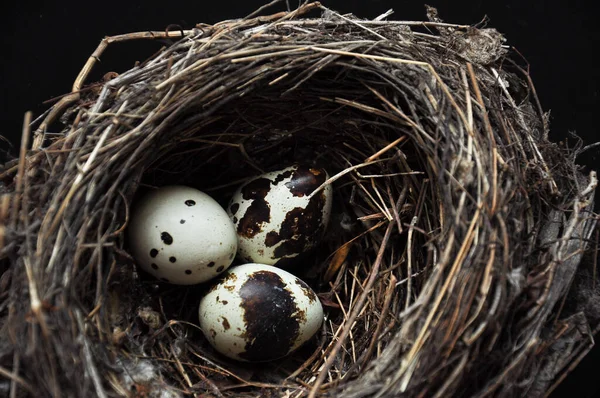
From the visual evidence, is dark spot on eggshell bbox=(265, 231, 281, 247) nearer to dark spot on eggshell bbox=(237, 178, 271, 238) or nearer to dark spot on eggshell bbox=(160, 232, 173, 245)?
dark spot on eggshell bbox=(237, 178, 271, 238)

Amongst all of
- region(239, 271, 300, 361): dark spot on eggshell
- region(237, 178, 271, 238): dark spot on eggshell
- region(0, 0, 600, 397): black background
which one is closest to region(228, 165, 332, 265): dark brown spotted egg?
region(237, 178, 271, 238): dark spot on eggshell

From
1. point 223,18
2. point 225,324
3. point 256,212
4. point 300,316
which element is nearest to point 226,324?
point 225,324

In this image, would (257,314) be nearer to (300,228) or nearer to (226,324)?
(226,324)

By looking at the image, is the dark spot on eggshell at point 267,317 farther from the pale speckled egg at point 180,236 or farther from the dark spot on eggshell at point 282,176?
the dark spot on eggshell at point 282,176

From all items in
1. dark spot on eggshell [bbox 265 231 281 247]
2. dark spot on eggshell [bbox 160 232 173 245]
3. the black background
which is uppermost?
the black background

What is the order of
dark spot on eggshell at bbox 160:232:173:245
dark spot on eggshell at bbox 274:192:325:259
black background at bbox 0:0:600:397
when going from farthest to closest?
black background at bbox 0:0:600:397 < dark spot on eggshell at bbox 274:192:325:259 < dark spot on eggshell at bbox 160:232:173:245

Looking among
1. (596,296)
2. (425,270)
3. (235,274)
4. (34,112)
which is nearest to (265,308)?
(235,274)

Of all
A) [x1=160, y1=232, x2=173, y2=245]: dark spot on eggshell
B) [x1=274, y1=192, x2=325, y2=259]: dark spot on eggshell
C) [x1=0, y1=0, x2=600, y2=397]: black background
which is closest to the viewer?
[x1=160, y1=232, x2=173, y2=245]: dark spot on eggshell

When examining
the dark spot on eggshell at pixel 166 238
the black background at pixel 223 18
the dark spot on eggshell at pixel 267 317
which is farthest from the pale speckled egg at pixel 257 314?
the black background at pixel 223 18
